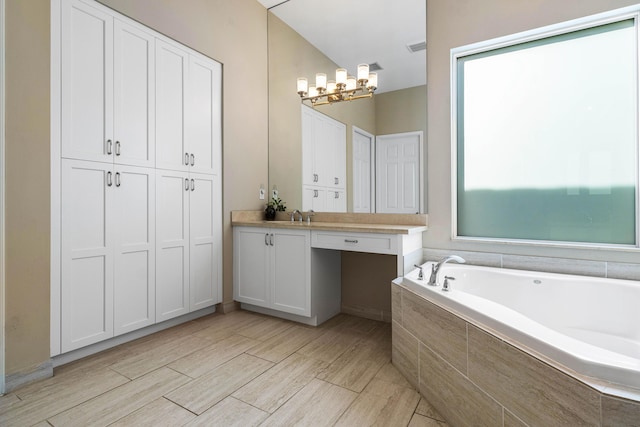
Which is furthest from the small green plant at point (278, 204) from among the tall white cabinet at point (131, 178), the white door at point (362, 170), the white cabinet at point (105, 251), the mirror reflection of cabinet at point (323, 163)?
the white cabinet at point (105, 251)

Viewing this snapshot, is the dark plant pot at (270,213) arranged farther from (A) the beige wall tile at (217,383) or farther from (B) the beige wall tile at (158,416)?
(B) the beige wall tile at (158,416)

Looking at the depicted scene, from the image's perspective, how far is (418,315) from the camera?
5.62 ft

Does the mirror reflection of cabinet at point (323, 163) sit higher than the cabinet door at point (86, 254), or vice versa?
the mirror reflection of cabinet at point (323, 163)

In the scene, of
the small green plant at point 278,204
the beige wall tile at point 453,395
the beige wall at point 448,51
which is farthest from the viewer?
the small green plant at point 278,204

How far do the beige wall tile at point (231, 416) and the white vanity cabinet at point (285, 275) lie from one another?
1082 mm

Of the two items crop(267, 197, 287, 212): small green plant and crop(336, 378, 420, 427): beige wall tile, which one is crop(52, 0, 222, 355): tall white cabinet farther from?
crop(336, 378, 420, 427): beige wall tile

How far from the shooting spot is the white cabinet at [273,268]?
2629 mm

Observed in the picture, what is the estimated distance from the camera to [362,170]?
283cm

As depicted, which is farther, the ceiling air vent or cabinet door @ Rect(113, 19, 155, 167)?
the ceiling air vent

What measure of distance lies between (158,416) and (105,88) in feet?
6.52

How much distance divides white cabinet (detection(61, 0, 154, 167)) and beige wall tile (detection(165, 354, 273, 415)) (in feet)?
4.98

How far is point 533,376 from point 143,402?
172 cm

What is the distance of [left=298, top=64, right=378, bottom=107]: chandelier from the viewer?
2.77 meters

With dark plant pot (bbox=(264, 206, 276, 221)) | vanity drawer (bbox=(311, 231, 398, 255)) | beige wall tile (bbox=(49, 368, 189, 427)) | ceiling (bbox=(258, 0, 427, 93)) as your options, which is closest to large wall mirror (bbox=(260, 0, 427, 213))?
ceiling (bbox=(258, 0, 427, 93))
